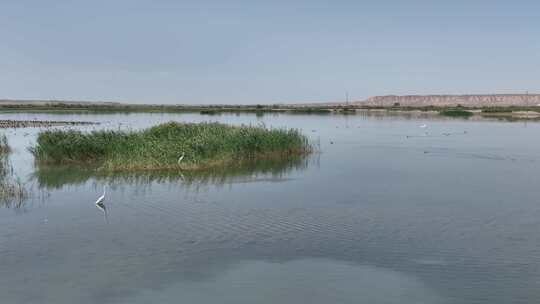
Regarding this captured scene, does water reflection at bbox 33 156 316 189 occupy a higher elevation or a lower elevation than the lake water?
higher

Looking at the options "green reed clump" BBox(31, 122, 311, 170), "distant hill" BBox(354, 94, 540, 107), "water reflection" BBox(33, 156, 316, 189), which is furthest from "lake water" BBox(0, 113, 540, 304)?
"distant hill" BBox(354, 94, 540, 107)

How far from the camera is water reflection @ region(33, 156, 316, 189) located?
13273 mm

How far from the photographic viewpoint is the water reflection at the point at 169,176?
43.5 feet

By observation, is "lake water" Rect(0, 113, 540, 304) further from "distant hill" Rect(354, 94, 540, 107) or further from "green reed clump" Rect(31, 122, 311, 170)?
"distant hill" Rect(354, 94, 540, 107)

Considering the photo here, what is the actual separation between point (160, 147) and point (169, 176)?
1.77 meters

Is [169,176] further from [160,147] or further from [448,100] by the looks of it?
[448,100]

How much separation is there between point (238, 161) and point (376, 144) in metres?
10.2

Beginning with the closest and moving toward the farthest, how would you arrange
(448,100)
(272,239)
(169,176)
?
1. (272,239)
2. (169,176)
3. (448,100)

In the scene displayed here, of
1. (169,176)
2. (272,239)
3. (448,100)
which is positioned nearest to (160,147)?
(169,176)

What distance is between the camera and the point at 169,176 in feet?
46.0

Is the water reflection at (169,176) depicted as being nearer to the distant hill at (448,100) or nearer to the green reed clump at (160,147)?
the green reed clump at (160,147)

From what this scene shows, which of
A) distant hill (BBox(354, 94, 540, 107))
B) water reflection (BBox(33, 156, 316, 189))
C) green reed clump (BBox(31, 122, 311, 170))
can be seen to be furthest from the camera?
distant hill (BBox(354, 94, 540, 107))

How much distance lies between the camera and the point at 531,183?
44.1 ft

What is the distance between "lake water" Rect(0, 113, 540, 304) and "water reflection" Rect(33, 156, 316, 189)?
8 centimetres
